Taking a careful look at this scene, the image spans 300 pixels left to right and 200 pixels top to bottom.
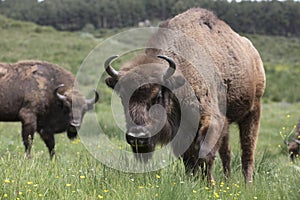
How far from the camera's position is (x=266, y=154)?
740 centimetres

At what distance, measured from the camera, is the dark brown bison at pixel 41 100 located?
38.6ft

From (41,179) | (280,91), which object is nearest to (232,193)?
(41,179)

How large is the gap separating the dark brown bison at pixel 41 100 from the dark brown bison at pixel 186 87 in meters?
6.10

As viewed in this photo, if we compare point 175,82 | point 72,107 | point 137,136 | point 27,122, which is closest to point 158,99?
point 175,82

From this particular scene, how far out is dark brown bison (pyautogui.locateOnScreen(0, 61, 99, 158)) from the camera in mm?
11766

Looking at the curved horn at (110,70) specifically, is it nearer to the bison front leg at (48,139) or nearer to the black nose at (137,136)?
the black nose at (137,136)

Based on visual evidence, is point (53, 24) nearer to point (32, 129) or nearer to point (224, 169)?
point (32, 129)

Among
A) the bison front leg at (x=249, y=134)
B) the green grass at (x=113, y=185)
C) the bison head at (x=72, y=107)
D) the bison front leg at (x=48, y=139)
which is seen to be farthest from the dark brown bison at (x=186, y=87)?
the bison head at (x=72, y=107)

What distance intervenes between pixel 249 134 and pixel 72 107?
6.45m

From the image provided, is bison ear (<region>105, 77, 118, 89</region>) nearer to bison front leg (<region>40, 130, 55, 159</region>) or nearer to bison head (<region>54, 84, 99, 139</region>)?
bison front leg (<region>40, 130, 55, 159</region>)

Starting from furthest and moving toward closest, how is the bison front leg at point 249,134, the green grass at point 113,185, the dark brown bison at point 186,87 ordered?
the bison front leg at point 249,134, the dark brown bison at point 186,87, the green grass at point 113,185

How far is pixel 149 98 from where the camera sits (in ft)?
18.0

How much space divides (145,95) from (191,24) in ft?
4.71

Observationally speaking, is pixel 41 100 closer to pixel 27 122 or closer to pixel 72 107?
pixel 27 122
